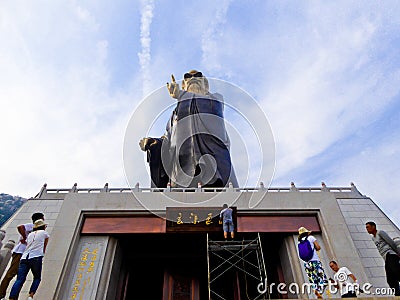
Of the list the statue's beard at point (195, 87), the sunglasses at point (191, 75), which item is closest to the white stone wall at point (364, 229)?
the statue's beard at point (195, 87)

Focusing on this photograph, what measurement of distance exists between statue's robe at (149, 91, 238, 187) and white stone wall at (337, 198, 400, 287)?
4.11 meters

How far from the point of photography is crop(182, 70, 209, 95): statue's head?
50.8 ft

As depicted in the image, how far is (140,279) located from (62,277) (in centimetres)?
245

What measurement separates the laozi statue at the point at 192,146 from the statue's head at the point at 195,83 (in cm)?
50

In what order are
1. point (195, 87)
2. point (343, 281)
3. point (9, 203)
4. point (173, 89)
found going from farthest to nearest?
point (9, 203) < point (195, 87) < point (173, 89) < point (343, 281)

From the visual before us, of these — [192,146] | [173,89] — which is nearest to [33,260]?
[192,146]

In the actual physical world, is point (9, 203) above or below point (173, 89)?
above

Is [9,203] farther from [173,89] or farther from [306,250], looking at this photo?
[306,250]

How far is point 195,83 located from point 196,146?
4363mm

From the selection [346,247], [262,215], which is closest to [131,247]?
[262,215]

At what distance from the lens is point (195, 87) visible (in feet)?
50.9

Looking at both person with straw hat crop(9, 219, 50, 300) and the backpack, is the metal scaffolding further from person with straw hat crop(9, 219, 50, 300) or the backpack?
person with straw hat crop(9, 219, 50, 300)

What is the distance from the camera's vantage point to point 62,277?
6645mm

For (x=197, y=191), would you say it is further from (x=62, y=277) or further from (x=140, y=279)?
(x=62, y=277)
